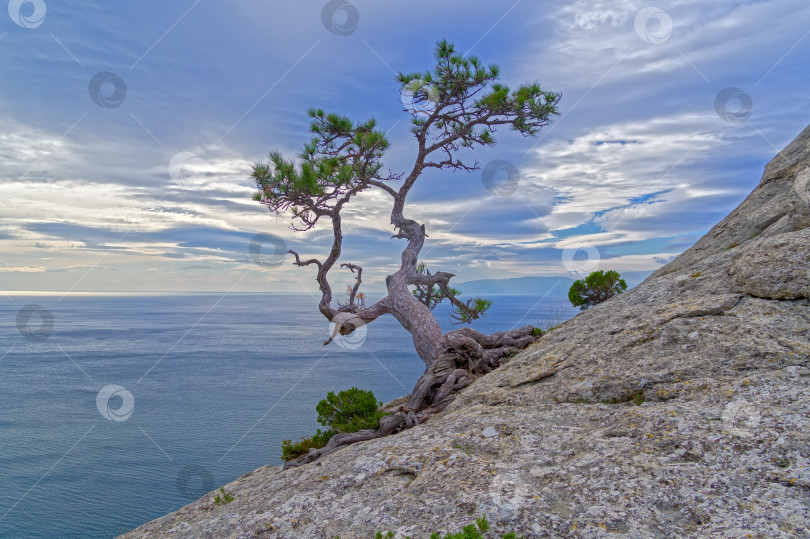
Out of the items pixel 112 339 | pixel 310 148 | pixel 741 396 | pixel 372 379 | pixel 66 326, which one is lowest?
pixel 741 396

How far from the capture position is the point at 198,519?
6.70 meters

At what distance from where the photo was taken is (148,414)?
5778 centimetres

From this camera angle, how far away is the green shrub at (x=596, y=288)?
2620 centimetres

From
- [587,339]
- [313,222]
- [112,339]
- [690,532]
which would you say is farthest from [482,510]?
[112,339]

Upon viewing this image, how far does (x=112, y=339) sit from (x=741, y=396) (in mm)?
149356

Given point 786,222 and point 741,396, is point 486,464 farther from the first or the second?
point 786,222

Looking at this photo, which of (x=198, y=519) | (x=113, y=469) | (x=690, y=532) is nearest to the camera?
(x=690, y=532)
